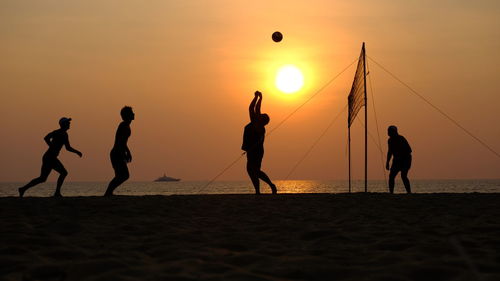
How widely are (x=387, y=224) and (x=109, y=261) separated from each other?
318 centimetres

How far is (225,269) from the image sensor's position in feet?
13.1

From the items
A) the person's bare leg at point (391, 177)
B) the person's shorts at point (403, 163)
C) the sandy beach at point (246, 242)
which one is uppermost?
the person's shorts at point (403, 163)

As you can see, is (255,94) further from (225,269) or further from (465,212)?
(225,269)

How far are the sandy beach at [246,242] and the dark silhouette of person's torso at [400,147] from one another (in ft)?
17.2

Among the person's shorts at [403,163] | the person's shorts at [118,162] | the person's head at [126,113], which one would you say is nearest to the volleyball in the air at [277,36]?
the person's shorts at [403,163]

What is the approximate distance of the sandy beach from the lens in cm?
388

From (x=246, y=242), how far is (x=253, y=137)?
7.67 m

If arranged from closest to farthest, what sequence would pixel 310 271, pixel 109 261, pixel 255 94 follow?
pixel 310 271
pixel 109 261
pixel 255 94

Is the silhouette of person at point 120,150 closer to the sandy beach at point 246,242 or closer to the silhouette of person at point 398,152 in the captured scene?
the sandy beach at point 246,242

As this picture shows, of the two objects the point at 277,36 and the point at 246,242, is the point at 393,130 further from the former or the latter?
the point at 246,242

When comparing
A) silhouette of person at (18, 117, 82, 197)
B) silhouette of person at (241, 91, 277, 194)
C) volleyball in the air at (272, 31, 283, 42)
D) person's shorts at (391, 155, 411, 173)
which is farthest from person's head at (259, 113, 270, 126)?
volleyball in the air at (272, 31, 283, 42)

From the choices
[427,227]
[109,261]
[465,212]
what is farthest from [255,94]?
[109,261]

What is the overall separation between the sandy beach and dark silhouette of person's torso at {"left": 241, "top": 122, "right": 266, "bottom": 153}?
438cm

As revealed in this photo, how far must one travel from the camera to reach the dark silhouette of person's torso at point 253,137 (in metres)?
12.6
